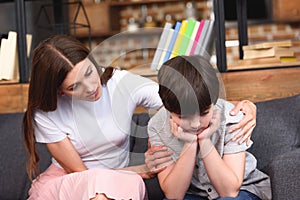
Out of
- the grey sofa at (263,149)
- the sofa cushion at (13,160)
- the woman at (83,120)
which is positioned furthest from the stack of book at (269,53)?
the sofa cushion at (13,160)

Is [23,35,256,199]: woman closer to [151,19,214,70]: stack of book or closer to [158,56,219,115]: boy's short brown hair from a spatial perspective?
[158,56,219,115]: boy's short brown hair

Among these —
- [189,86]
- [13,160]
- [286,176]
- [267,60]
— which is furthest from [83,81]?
[267,60]

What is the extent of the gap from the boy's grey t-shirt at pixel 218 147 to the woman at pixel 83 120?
4 centimetres

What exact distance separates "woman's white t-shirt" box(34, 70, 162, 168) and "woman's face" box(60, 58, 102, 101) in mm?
53

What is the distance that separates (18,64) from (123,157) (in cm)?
111

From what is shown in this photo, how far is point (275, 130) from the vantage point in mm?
2254

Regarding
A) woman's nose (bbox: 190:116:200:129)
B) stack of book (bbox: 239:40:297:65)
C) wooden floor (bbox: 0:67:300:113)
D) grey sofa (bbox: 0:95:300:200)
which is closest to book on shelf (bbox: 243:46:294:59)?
stack of book (bbox: 239:40:297:65)

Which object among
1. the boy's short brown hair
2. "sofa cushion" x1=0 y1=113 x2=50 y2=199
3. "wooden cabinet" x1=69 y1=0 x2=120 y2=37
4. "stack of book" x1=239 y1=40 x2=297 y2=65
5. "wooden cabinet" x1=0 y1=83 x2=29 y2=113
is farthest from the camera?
"wooden cabinet" x1=69 y1=0 x2=120 y2=37

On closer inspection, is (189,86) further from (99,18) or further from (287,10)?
(99,18)

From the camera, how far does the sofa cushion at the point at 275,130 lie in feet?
7.23

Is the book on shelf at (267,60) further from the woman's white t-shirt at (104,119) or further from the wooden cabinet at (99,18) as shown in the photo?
the wooden cabinet at (99,18)

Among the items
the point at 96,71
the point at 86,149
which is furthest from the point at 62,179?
the point at 96,71

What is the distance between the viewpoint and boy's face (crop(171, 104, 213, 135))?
1.79m

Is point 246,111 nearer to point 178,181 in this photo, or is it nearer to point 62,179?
point 178,181
